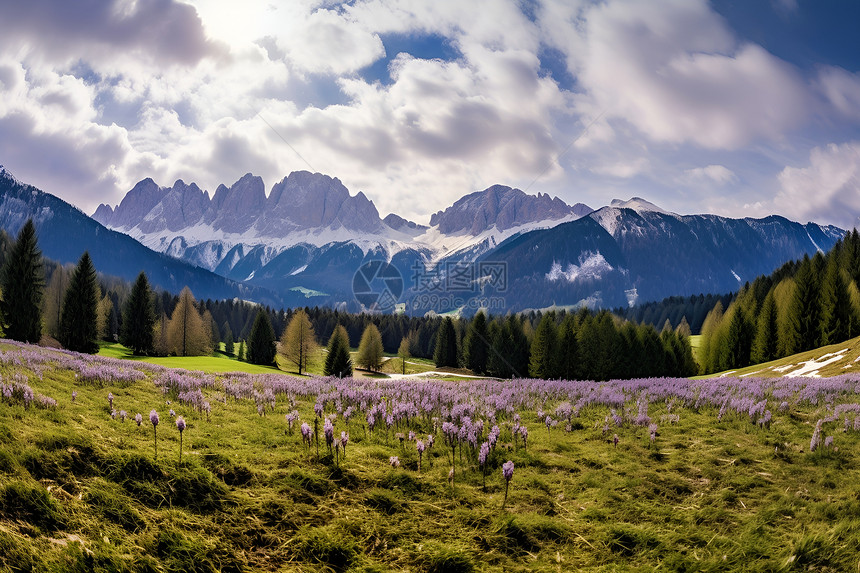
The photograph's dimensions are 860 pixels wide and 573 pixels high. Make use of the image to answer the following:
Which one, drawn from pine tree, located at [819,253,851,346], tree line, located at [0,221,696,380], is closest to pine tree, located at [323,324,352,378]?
tree line, located at [0,221,696,380]

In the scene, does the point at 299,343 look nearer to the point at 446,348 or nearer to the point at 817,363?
the point at 446,348

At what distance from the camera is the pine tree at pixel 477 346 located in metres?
98.4

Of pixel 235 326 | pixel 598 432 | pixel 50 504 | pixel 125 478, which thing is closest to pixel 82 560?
Answer: pixel 50 504

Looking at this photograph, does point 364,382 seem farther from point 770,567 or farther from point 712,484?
point 770,567

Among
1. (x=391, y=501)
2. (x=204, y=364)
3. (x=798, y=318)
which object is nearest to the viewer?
(x=391, y=501)

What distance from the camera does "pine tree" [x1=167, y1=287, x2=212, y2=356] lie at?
3386 inches

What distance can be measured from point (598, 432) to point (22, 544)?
33.6ft

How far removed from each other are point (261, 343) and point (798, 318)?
313 feet

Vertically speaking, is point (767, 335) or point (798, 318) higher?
point (798, 318)

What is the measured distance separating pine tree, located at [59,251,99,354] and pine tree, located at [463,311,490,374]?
223ft

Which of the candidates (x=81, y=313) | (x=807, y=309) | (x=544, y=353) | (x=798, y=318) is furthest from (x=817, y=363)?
(x=81, y=313)

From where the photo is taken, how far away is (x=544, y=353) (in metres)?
78.7

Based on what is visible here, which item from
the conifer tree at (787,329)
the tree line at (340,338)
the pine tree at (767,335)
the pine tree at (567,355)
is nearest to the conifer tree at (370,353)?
the tree line at (340,338)

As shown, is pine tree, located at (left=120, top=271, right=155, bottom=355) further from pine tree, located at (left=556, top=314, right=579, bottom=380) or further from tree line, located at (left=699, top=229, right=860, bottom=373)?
tree line, located at (left=699, top=229, right=860, bottom=373)
